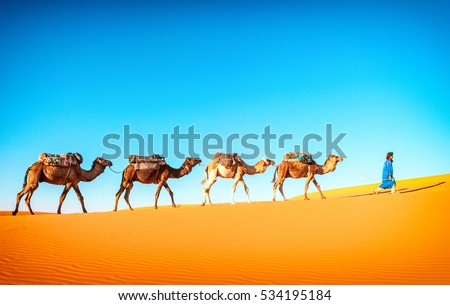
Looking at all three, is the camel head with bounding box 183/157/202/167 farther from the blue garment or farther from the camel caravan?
the blue garment

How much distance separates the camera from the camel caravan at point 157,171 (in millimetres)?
18562

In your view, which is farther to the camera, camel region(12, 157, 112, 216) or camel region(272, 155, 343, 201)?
camel region(272, 155, 343, 201)

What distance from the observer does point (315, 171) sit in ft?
72.3

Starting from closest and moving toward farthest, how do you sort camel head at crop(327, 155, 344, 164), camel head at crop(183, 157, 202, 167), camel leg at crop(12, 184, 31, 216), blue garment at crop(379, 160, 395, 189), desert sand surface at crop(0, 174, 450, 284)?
desert sand surface at crop(0, 174, 450, 284) < blue garment at crop(379, 160, 395, 189) < camel leg at crop(12, 184, 31, 216) < camel head at crop(183, 157, 202, 167) < camel head at crop(327, 155, 344, 164)

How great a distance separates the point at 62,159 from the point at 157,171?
13.9ft

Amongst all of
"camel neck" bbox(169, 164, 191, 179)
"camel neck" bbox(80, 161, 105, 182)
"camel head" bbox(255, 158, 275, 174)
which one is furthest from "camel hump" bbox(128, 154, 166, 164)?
"camel head" bbox(255, 158, 275, 174)

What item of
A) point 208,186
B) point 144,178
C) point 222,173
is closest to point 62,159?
point 144,178

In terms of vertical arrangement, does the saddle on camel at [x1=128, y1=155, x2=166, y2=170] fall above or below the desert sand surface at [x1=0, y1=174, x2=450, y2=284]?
above

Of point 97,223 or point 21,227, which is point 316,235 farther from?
point 21,227

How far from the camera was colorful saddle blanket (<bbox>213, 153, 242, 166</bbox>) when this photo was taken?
68.3 feet

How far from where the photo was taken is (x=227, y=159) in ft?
68.4

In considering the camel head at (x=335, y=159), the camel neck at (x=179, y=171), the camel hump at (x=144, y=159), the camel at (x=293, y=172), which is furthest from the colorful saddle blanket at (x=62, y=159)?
the camel head at (x=335, y=159)

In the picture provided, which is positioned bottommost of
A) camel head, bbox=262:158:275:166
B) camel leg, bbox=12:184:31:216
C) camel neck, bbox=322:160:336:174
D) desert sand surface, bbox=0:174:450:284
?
desert sand surface, bbox=0:174:450:284

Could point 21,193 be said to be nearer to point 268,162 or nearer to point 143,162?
point 143,162
